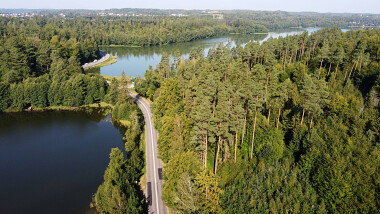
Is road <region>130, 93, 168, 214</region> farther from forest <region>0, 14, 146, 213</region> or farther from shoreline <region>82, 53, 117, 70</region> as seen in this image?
shoreline <region>82, 53, 117, 70</region>

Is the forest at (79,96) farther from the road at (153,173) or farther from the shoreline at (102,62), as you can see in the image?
the shoreline at (102,62)

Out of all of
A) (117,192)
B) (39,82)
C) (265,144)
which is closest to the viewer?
(117,192)

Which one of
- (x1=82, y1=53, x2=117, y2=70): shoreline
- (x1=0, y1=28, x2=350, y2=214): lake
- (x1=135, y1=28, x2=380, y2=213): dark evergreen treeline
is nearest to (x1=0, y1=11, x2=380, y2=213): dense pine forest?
(x1=135, y1=28, x2=380, y2=213): dark evergreen treeline

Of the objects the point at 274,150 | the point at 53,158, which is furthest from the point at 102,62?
the point at 274,150

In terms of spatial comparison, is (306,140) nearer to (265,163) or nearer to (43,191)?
(265,163)

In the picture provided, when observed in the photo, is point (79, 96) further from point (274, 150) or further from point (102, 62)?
point (102, 62)
